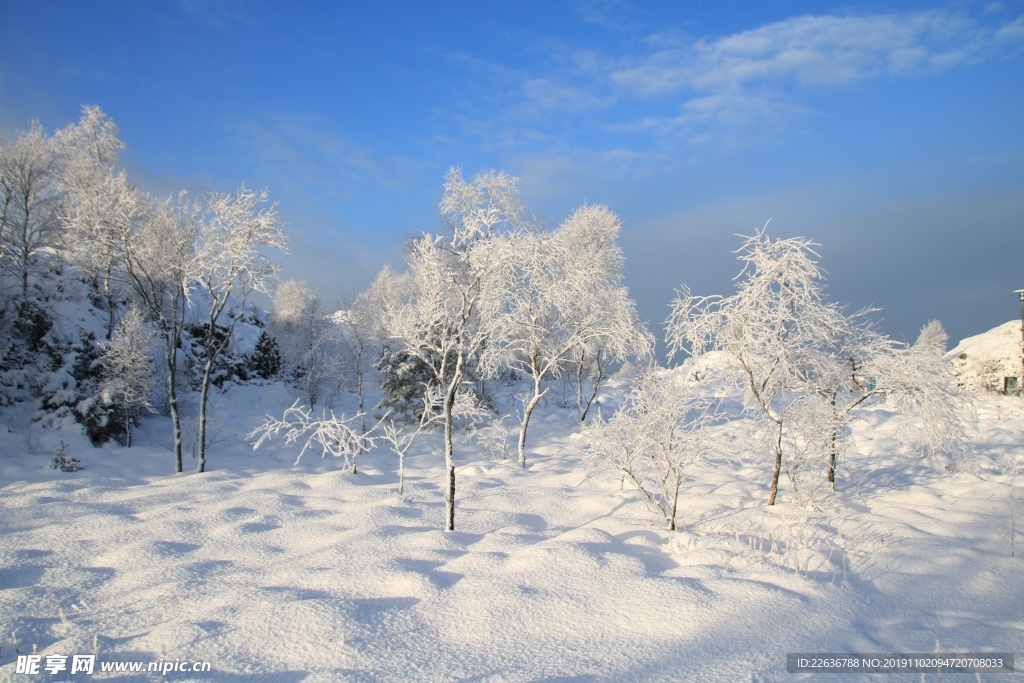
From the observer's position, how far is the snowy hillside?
85.8 ft

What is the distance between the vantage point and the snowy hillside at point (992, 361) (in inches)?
1030

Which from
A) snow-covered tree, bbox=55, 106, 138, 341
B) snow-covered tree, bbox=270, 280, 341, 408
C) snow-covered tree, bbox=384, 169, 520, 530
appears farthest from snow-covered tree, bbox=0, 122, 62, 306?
snow-covered tree, bbox=384, 169, 520, 530

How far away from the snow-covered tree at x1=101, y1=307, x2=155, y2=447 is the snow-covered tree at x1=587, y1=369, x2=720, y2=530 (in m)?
18.3

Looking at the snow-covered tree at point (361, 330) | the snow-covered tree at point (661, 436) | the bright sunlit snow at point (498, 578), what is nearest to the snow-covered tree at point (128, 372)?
the bright sunlit snow at point (498, 578)

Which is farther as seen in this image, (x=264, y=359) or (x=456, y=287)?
(x=264, y=359)

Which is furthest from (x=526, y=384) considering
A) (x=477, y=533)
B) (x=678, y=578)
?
(x=678, y=578)

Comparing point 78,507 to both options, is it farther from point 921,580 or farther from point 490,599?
point 921,580

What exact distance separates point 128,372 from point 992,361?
1613 inches

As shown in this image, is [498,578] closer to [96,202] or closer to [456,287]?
[456,287]

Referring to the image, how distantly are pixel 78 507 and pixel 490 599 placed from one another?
357 inches

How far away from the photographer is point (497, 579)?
661 cm

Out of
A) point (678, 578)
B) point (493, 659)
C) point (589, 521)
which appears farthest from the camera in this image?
point (589, 521)

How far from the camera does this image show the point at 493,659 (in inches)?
188

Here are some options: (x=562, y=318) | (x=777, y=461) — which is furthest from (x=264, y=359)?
(x=777, y=461)
